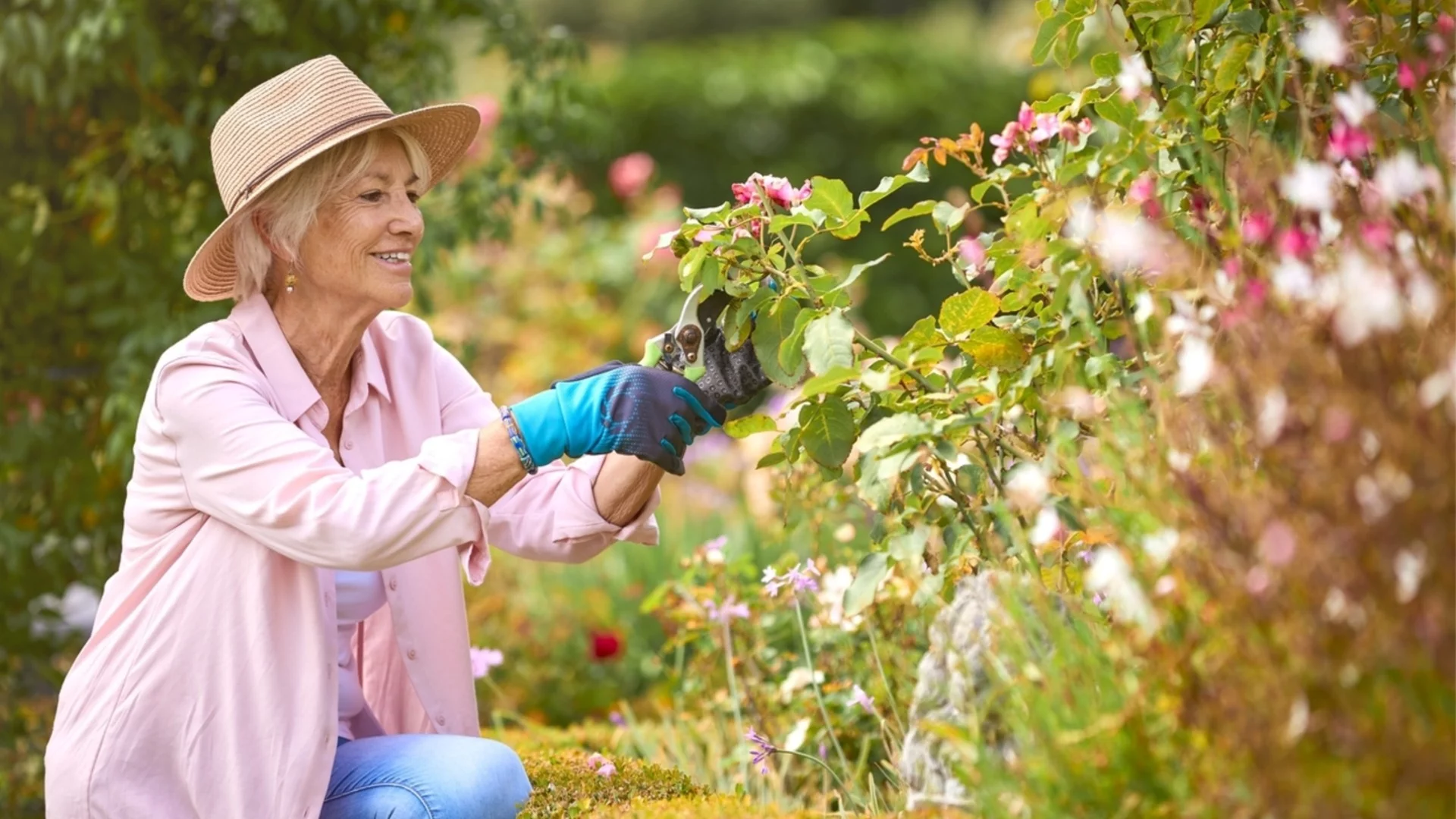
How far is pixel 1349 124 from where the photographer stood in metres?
1.64

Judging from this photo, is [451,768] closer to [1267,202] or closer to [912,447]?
[912,447]

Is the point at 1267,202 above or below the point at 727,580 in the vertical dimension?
above

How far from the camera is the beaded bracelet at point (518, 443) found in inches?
83.8

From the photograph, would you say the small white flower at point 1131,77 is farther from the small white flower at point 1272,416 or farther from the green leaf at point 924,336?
the small white flower at point 1272,416

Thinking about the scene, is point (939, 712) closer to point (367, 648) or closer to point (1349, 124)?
point (1349, 124)

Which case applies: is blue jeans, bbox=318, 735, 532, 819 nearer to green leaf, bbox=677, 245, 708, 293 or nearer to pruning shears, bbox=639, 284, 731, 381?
pruning shears, bbox=639, 284, 731, 381

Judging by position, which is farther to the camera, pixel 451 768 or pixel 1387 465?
pixel 451 768

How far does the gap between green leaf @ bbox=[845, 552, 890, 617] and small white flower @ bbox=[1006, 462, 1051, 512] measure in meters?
0.19

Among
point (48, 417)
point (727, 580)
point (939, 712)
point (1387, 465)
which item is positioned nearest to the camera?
point (1387, 465)

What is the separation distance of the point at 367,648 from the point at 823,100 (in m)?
6.64

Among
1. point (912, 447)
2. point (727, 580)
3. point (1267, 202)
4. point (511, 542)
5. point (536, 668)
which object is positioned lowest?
point (536, 668)

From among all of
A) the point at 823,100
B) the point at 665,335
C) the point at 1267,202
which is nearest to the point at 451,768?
the point at 665,335

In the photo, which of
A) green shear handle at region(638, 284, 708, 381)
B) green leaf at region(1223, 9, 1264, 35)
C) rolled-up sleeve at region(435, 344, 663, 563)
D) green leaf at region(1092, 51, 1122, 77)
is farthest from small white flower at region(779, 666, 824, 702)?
green leaf at region(1223, 9, 1264, 35)

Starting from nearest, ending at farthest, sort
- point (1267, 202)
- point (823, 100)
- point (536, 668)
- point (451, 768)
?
point (1267, 202) → point (451, 768) → point (536, 668) → point (823, 100)
